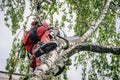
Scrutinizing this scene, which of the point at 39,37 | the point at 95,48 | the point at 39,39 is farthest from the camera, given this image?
the point at 39,39

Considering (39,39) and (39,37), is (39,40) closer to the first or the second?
(39,39)

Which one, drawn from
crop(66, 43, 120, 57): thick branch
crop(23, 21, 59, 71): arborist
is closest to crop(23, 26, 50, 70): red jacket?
crop(23, 21, 59, 71): arborist

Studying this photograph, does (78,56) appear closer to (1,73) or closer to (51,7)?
(51,7)

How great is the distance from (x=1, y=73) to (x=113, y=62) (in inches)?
305

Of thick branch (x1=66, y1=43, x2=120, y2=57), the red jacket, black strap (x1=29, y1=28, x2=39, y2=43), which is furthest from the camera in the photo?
black strap (x1=29, y1=28, x2=39, y2=43)

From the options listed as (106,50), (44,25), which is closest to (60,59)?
(106,50)

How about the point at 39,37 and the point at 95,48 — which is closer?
the point at 95,48

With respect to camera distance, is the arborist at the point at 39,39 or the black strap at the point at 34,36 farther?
the black strap at the point at 34,36

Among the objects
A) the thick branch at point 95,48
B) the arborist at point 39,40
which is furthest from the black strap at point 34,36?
the thick branch at point 95,48

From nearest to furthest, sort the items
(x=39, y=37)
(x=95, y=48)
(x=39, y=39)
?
(x=95, y=48) → (x=39, y=37) → (x=39, y=39)

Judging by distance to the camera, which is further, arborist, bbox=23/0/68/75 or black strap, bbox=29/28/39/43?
black strap, bbox=29/28/39/43

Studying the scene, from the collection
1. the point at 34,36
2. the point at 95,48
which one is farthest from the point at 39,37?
the point at 95,48

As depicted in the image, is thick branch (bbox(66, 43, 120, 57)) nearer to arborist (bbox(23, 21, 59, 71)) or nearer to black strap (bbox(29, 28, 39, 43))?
arborist (bbox(23, 21, 59, 71))

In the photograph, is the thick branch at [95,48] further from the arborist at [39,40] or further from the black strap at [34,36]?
the black strap at [34,36]
